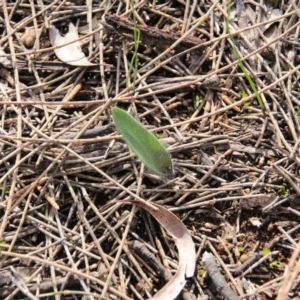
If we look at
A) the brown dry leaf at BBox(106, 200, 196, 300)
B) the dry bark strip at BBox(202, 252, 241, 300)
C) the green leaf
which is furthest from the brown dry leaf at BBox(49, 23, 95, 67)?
the dry bark strip at BBox(202, 252, 241, 300)

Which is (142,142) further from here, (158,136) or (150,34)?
(150,34)

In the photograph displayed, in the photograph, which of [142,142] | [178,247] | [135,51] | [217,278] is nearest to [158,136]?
[142,142]

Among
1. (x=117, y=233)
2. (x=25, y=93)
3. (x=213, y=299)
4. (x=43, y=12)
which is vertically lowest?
(x=213, y=299)

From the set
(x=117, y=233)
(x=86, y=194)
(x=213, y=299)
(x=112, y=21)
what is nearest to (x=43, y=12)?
(x=112, y=21)

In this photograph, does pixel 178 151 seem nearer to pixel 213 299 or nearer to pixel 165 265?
pixel 165 265

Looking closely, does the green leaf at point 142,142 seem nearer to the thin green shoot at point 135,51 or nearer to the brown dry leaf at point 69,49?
the thin green shoot at point 135,51

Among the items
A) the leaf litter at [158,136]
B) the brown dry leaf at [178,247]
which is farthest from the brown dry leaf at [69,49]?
the brown dry leaf at [178,247]

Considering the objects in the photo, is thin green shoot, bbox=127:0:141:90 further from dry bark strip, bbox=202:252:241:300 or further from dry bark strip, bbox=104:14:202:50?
dry bark strip, bbox=202:252:241:300
